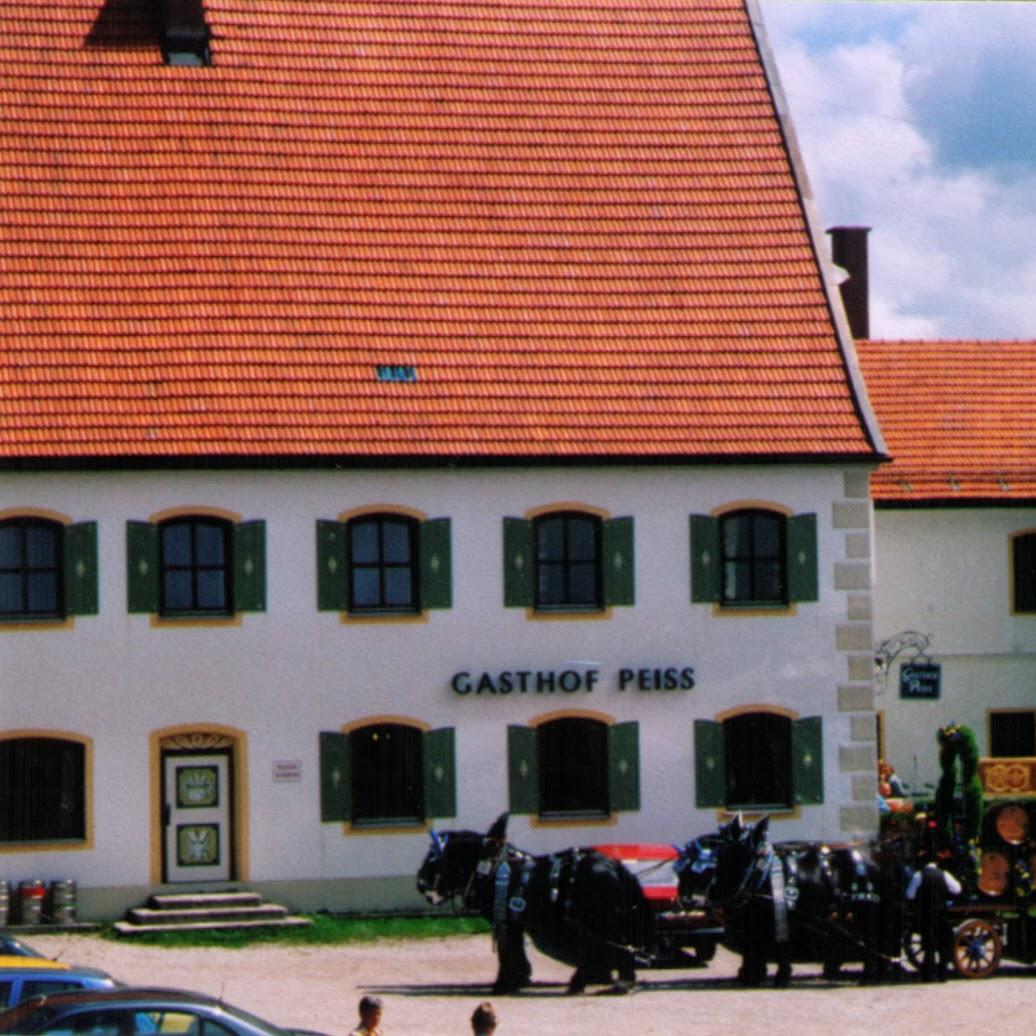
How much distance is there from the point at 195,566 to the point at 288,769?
2795 millimetres

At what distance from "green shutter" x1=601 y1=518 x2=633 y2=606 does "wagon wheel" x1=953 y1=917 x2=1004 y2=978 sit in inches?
290

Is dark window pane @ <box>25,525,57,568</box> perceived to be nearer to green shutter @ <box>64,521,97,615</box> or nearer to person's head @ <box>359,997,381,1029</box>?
green shutter @ <box>64,521,97,615</box>

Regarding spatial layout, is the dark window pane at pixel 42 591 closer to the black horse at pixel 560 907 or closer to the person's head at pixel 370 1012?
the black horse at pixel 560 907

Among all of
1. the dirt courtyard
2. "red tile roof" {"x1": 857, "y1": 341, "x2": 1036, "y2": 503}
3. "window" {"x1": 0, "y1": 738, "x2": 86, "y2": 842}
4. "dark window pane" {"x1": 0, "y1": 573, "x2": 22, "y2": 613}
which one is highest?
"red tile roof" {"x1": 857, "y1": 341, "x2": 1036, "y2": 503}

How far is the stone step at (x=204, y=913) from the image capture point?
97.5 ft

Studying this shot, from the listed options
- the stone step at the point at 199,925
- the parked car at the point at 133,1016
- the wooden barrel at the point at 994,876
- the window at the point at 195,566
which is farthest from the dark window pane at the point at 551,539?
the parked car at the point at 133,1016

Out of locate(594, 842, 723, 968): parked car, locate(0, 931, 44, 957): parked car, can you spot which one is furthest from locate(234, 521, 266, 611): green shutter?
locate(0, 931, 44, 957): parked car

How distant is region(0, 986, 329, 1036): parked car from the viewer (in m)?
16.9

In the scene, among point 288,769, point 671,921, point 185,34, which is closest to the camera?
point 671,921

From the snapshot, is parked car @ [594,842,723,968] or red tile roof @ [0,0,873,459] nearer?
parked car @ [594,842,723,968]

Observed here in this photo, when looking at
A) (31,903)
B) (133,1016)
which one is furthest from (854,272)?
(133,1016)

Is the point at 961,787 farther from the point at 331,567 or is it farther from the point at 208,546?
the point at 208,546

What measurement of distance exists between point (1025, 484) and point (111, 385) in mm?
15695

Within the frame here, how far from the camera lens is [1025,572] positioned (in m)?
39.5
